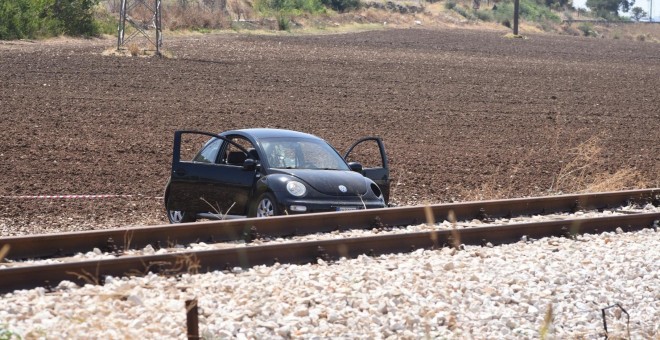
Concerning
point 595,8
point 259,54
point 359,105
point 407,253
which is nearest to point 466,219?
point 407,253

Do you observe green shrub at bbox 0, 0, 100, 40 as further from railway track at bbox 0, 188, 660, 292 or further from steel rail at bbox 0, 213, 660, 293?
steel rail at bbox 0, 213, 660, 293

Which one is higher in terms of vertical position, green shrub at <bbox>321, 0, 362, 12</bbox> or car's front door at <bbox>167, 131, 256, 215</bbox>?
car's front door at <bbox>167, 131, 256, 215</bbox>

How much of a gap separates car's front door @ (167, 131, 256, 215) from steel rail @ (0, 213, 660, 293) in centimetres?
293

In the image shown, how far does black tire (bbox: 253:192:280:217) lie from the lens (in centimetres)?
1305

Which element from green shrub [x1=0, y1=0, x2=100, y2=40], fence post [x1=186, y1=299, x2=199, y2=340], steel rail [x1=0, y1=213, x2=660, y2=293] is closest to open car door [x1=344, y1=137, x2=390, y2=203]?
steel rail [x1=0, y1=213, x2=660, y2=293]

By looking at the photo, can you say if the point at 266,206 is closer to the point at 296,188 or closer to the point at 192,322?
the point at 296,188

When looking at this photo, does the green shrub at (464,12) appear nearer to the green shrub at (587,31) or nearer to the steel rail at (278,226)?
the green shrub at (587,31)

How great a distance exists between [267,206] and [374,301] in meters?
4.73

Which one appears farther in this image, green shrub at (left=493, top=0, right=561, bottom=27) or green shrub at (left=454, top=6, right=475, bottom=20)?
green shrub at (left=493, top=0, right=561, bottom=27)

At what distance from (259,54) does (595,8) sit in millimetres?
157679

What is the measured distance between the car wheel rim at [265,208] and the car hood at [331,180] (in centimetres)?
45

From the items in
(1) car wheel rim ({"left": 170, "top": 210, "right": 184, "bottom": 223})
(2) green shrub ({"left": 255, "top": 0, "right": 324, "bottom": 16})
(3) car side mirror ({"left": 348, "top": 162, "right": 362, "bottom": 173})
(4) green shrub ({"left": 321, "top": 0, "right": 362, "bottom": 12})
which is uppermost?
(3) car side mirror ({"left": 348, "top": 162, "right": 362, "bottom": 173})

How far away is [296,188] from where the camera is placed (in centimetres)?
1316

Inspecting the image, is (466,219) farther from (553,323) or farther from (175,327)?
(175,327)
